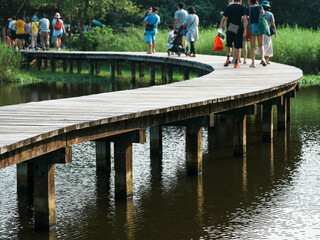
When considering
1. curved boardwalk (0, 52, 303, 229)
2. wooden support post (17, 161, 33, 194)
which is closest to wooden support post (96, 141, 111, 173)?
curved boardwalk (0, 52, 303, 229)

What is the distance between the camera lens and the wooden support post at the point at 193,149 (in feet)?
37.8

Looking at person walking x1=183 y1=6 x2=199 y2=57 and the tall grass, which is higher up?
person walking x1=183 y1=6 x2=199 y2=57

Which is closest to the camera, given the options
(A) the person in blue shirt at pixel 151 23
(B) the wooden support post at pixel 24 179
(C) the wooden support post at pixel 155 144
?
(B) the wooden support post at pixel 24 179

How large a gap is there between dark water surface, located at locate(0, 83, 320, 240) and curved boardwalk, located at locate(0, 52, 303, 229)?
332mm

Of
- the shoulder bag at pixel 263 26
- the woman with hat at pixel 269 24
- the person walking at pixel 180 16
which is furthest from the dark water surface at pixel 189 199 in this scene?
the person walking at pixel 180 16

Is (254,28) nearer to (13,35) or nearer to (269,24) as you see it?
(269,24)

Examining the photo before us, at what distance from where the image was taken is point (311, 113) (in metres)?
18.6

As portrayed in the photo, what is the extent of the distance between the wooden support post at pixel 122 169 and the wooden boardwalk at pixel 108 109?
34cm

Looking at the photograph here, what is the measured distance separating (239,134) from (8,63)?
668 inches

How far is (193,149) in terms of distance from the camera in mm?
11562

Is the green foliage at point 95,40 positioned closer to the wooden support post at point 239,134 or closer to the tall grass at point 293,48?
the tall grass at point 293,48

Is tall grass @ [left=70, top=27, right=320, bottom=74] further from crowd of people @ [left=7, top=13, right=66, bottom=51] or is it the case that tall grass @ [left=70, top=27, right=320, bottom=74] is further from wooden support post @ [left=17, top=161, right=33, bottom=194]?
wooden support post @ [left=17, top=161, right=33, bottom=194]

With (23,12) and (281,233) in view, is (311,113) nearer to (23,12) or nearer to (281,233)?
(281,233)

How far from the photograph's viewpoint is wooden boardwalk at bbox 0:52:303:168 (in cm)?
794
